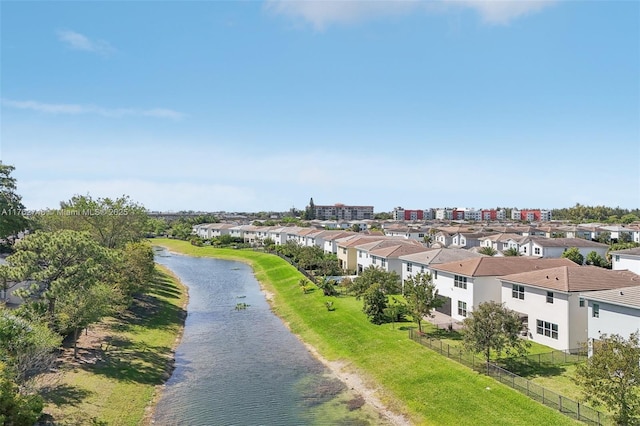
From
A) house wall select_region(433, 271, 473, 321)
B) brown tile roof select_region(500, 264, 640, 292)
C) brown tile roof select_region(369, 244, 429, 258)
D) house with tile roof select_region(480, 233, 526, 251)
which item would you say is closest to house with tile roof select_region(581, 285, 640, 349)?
brown tile roof select_region(500, 264, 640, 292)

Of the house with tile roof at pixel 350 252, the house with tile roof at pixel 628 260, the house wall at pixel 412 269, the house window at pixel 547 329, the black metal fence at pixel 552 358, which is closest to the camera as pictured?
the black metal fence at pixel 552 358

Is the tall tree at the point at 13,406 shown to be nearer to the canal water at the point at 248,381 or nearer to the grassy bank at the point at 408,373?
the canal water at the point at 248,381

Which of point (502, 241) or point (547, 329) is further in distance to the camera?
point (502, 241)

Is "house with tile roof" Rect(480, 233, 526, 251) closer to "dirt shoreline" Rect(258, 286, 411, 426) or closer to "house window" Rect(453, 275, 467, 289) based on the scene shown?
"house window" Rect(453, 275, 467, 289)

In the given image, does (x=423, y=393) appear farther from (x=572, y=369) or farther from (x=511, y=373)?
(x=572, y=369)

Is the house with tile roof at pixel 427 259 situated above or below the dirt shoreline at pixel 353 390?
above

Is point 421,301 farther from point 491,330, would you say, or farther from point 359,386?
point 359,386

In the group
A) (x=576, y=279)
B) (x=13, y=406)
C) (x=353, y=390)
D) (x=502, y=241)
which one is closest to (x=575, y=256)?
(x=502, y=241)

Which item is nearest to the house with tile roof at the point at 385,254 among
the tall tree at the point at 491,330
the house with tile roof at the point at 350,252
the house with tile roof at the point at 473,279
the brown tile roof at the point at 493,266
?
the house with tile roof at the point at 350,252
